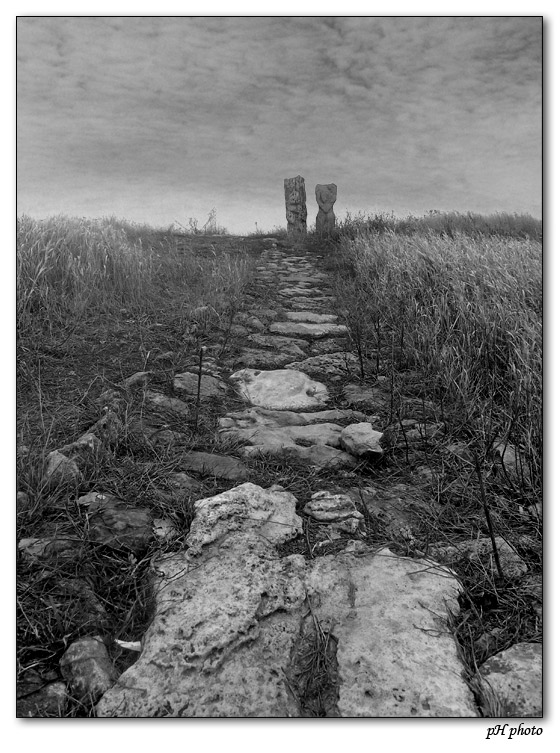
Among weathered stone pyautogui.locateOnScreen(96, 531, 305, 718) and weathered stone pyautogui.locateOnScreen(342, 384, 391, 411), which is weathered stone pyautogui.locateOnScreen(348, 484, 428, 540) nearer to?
weathered stone pyautogui.locateOnScreen(96, 531, 305, 718)

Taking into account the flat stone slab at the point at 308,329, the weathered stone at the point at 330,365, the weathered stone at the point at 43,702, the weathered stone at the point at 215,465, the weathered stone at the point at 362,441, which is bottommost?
the weathered stone at the point at 43,702

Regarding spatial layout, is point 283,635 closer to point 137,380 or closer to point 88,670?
point 88,670

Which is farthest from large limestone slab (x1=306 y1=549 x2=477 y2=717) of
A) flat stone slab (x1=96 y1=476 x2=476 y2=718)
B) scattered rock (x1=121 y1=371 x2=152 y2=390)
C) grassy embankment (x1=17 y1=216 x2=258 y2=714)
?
scattered rock (x1=121 y1=371 x2=152 y2=390)

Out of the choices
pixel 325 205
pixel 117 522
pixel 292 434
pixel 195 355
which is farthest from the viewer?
pixel 325 205

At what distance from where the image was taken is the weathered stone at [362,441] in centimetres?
270

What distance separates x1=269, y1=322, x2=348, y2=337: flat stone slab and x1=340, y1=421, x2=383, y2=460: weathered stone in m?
2.29

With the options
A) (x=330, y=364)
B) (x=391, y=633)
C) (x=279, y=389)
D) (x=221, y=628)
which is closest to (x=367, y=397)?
(x=279, y=389)

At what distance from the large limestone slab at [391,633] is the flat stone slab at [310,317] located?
3812mm

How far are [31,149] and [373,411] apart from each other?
2.41m

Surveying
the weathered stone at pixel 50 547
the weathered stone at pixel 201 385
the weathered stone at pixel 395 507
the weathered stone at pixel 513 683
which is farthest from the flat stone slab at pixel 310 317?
the weathered stone at pixel 513 683

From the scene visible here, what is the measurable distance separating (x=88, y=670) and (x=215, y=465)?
1187 mm

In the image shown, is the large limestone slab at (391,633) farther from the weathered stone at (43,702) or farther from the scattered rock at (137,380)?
the scattered rock at (137,380)

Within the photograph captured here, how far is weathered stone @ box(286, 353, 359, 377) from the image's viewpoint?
4.18m

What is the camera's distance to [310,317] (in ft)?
18.7
